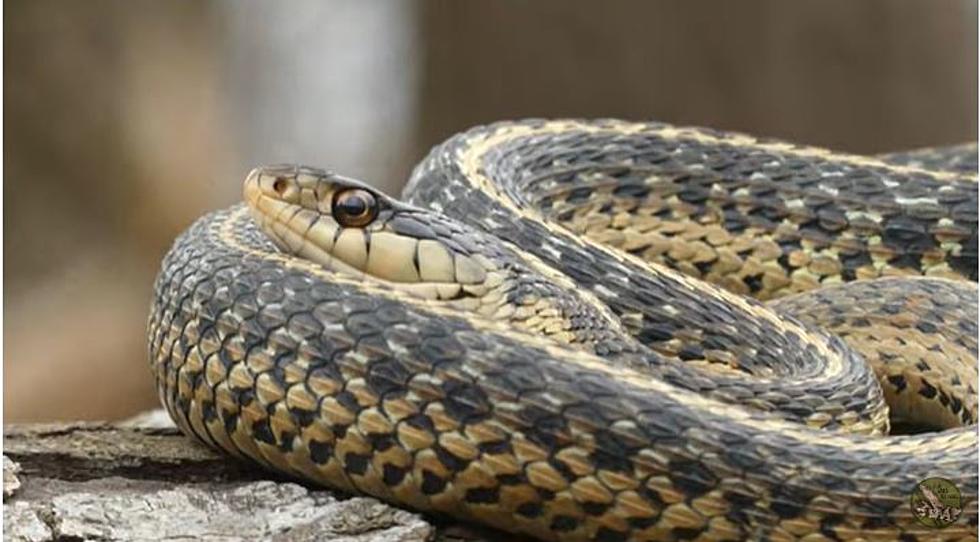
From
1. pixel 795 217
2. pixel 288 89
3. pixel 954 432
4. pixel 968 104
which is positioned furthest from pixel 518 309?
pixel 288 89

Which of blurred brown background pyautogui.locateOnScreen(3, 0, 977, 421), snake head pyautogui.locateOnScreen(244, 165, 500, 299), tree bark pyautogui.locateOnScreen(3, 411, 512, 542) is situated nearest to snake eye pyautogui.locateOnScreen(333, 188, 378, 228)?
snake head pyautogui.locateOnScreen(244, 165, 500, 299)

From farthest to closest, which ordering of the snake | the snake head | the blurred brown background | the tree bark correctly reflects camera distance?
the blurred brown background → the snake head → the tree bark → the snake

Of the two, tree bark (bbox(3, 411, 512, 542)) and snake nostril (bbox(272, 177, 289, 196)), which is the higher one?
snake nostril (bbox(272, 177, 289, 196))

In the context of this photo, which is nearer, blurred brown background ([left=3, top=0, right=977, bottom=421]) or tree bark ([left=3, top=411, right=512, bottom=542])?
tree bark ([left=3, top=411, right=512, bottom=542])

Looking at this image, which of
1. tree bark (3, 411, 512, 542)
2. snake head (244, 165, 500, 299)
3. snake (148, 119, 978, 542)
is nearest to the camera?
snake (148, 119, 978, 542)

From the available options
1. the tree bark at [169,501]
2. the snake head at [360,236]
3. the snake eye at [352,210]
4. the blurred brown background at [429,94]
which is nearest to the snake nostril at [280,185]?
the snake head at [360,236]

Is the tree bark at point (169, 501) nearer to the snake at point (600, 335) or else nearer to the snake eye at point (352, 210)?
the snake at point (600, 335)

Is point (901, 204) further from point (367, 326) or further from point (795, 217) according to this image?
point (367, 326)

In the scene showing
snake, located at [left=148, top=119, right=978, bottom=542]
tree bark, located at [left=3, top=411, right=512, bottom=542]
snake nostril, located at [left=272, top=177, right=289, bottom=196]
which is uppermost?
snake nostril, located at [left=272, top=177, right=289, bottom=196]

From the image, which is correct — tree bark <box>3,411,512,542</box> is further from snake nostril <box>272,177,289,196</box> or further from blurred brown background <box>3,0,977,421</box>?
blurred brown background <box>3,0,977,421</box>
